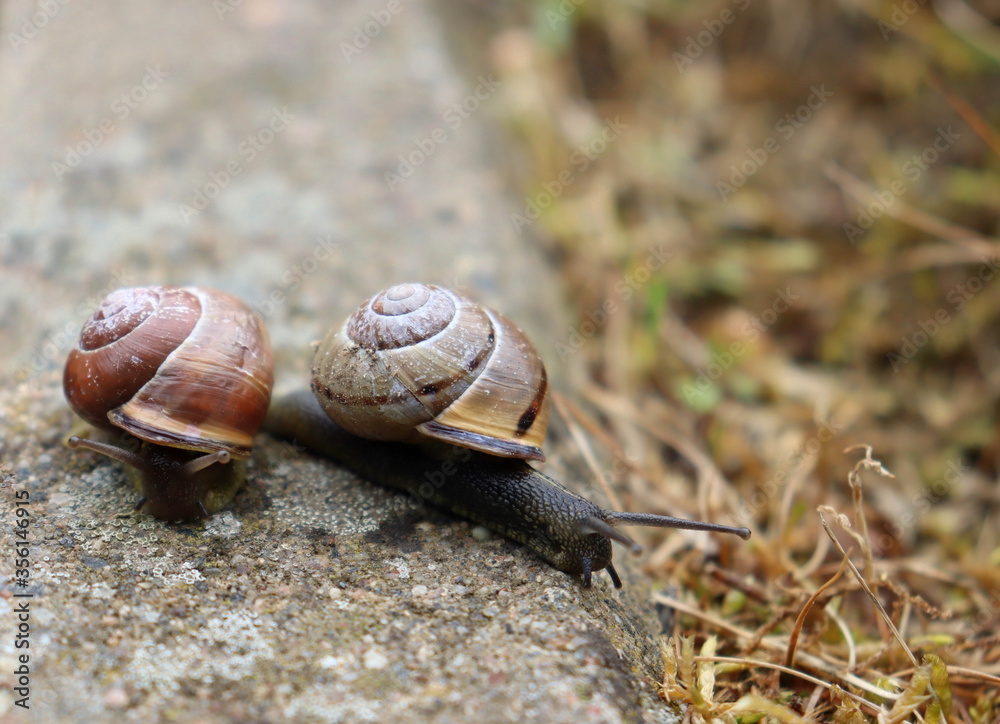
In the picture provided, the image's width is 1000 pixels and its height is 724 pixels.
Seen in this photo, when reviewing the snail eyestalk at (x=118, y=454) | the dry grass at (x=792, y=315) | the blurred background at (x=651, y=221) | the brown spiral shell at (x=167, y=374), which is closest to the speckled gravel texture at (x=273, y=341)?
the blurred background at (x=651, y=221)

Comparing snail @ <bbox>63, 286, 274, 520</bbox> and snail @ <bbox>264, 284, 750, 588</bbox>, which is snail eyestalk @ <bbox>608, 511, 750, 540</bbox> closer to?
snail @ <bbox>264, 284, 750, 588</bbox>

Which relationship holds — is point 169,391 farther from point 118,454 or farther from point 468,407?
point 468,407

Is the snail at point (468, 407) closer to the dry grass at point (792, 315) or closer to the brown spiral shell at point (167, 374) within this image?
the brown spiral shell at point (167, 374)

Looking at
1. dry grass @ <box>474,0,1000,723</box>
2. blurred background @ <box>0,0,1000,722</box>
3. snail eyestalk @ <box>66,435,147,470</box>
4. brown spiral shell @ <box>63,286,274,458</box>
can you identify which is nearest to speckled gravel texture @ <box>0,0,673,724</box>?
blurred background @ <box>0,0,1000,722</box>

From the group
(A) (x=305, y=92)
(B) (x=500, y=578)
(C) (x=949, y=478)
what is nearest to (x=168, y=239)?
(A) (x=305, y=92)

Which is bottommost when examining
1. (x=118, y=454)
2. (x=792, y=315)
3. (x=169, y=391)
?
(x=792, y=315)

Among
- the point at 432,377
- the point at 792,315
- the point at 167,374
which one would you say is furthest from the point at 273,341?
the point at 792,315
